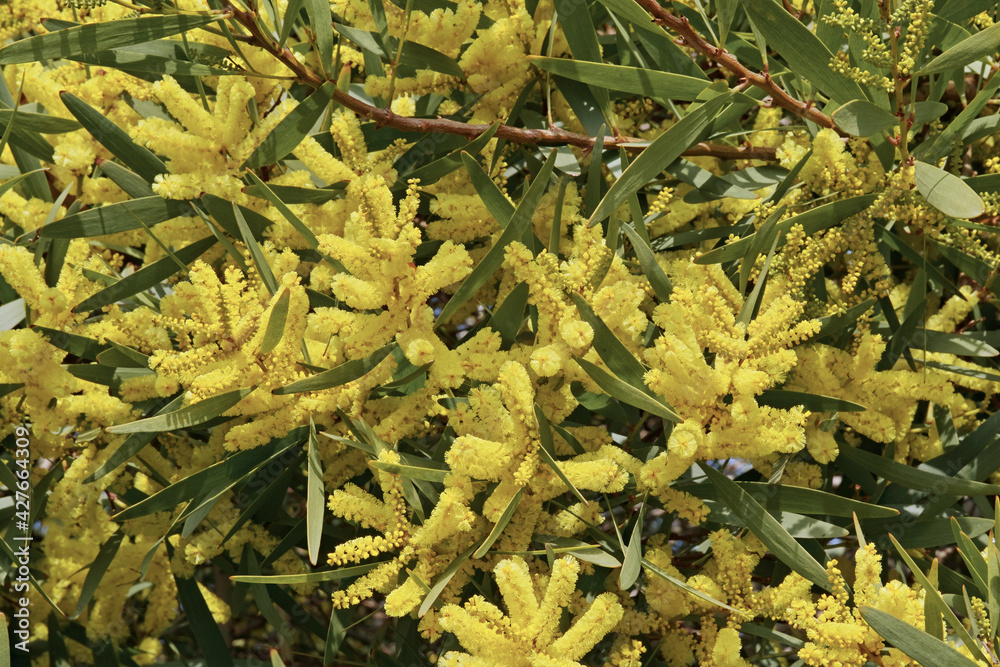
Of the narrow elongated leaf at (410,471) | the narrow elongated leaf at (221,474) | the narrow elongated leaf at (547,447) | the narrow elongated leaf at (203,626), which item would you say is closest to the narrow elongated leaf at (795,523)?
the narrow elongated leaf at (547,447)

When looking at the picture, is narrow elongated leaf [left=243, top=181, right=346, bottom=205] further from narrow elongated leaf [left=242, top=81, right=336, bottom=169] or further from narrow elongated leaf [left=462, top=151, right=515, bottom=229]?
narrow elongated leaf [left=462, top=151, right=515, bottom=229]

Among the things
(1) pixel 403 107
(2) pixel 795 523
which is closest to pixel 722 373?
(2) pixel 795 523

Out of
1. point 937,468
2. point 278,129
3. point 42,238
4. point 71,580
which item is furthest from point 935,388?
point 71,580

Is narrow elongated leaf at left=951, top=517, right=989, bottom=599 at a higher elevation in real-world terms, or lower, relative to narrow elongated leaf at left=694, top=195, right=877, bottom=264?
lower

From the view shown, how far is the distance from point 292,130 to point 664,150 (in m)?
0.62

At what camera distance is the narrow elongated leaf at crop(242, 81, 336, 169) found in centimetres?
127

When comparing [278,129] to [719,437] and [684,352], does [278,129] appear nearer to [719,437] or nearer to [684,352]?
[684,352]

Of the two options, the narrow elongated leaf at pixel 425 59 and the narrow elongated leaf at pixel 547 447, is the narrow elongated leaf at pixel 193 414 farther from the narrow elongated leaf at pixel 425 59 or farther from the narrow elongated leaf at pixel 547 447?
the narrow elongated leaf at pixel 425 59

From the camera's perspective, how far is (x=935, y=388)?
1.40 m

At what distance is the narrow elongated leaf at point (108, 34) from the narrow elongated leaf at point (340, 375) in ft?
1.81

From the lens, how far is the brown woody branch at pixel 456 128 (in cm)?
123

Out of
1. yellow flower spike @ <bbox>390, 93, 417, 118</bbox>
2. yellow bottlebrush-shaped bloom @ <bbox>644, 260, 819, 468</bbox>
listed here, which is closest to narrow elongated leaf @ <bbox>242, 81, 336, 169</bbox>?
yellow flower spike @ <bbox>390, 93, 417, 118</bbox>

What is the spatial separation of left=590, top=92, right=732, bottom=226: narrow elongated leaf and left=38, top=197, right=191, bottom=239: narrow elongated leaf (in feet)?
2.63

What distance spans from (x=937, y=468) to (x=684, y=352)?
0.70 meters
